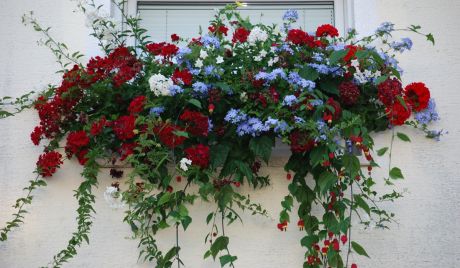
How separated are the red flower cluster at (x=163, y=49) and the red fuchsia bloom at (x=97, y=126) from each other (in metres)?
0.39

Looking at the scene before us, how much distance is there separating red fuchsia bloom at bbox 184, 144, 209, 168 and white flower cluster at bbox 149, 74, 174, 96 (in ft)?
0.87

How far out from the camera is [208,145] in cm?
305

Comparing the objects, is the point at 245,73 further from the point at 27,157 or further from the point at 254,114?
the point at 27,157

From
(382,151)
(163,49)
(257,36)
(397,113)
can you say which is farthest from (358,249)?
(163,49)

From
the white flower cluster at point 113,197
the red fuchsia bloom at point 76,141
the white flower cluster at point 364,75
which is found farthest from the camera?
the white flower cluster at point 364,75

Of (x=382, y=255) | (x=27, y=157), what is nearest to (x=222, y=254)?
(x=382, y=255)

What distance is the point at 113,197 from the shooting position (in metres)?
2.86

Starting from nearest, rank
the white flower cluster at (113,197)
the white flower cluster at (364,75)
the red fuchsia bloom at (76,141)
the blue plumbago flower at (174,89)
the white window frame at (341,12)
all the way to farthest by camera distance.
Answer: the white flower cluster at (113,197)
the blue plumbago flower at (174,89)
the red fuchsia bloom at (76,141)
the white flower cluster at (364,75)
the white window frame at (341,12)

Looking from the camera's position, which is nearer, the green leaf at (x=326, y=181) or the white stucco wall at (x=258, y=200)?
the green leaf at (x=326, y=181)

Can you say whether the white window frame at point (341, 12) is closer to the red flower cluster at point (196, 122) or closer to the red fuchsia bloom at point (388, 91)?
the red fuchsia bloom at point (388, 91)

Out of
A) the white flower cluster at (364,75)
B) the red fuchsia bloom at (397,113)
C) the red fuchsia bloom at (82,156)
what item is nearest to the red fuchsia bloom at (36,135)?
the red fuchsia bloom at (82,156)

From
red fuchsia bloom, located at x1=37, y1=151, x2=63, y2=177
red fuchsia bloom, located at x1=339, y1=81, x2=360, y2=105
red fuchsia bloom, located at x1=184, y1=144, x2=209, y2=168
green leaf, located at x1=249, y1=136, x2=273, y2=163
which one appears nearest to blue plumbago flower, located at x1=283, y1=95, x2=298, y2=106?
green leaf, located at x1=249, y1=136, x2=273, y2=163

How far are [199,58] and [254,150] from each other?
494 mm

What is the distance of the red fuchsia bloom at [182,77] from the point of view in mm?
2990
